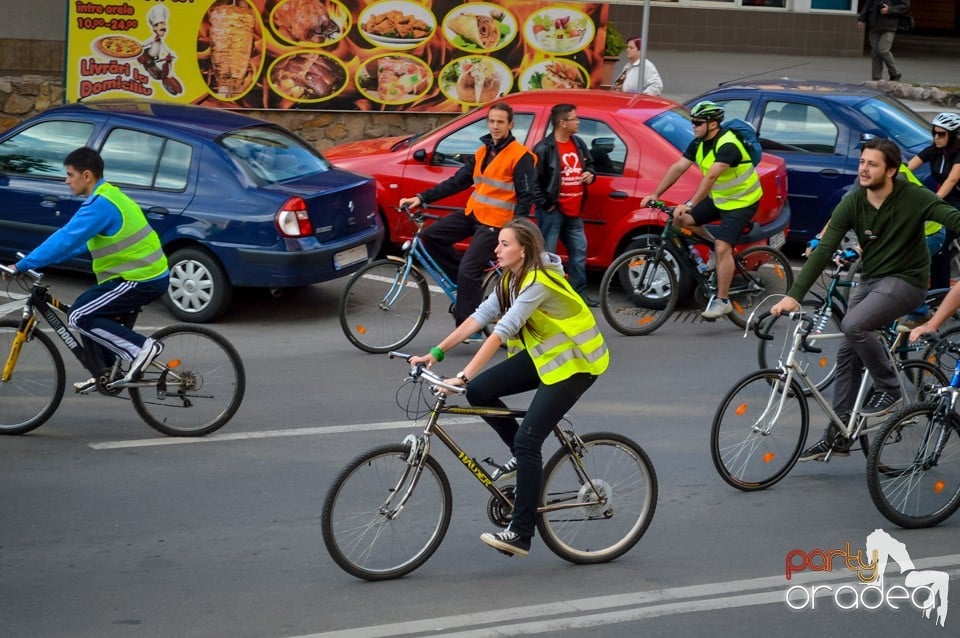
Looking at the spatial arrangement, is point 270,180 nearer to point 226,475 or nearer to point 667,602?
point 226,475

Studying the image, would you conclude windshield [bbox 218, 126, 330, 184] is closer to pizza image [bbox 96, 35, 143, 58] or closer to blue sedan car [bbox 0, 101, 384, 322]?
blue sedan car [bbox 0, 101, 384, 322]

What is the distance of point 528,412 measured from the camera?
6043 millimetres

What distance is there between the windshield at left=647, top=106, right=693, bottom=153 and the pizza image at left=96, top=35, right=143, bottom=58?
673cm

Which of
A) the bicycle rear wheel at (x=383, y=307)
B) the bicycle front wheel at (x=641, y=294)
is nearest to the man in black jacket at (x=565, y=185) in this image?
the bicycle front wheel at (x=641, y=294)

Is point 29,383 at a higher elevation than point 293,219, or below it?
below

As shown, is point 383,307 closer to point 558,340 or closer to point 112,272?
point 112,272

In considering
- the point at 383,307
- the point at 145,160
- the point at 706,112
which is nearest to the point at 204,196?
the point at 145,160

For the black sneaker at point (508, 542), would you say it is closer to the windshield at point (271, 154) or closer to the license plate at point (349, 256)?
the license plate at point (349, 256)

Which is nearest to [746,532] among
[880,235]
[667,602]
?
[667,602]

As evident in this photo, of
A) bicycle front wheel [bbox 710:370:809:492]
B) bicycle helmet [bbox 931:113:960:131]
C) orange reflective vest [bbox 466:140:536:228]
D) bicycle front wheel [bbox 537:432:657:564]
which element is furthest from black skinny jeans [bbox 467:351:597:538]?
bicycle helmet [bbox 931:113:960:131]

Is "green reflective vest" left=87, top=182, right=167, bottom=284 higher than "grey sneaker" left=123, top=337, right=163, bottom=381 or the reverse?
higher

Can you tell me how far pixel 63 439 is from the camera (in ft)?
26.2

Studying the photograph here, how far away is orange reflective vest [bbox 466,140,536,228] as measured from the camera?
1002 centimetres

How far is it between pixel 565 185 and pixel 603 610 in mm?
5595
